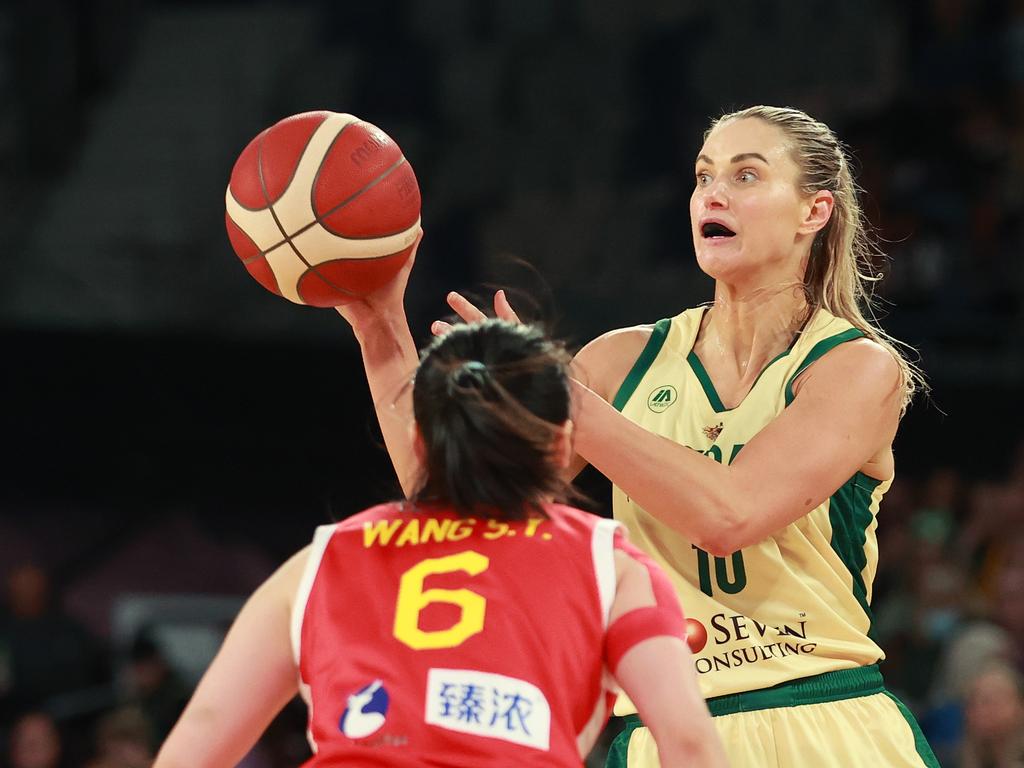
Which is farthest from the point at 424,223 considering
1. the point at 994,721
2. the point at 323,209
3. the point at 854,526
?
the point at 854,526

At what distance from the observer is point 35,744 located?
7426mm

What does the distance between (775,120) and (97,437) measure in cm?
755

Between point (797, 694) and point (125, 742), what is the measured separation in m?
4.83

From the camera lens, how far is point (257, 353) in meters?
9.81

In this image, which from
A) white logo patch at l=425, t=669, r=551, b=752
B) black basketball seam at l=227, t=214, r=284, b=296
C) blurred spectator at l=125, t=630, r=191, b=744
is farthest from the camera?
blurred spectator at l=125, t=630, r=191, b=744

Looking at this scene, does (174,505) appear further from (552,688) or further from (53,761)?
(552,688)

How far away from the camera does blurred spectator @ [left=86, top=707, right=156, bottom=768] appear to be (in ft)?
23.2

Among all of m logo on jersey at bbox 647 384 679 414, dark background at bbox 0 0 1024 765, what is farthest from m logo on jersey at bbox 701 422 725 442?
dark background at bbox 0 0 1024 765

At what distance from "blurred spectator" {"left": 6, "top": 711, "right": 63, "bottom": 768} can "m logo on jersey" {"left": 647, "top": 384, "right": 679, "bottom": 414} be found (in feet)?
16.7

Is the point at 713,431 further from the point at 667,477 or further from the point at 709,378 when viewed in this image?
the point at 667,477

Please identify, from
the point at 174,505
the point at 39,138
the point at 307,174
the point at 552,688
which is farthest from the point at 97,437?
the point at 552,688

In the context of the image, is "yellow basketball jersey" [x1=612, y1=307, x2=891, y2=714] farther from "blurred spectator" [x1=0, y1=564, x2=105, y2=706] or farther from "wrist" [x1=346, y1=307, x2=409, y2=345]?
"blurred spectator" [x1=0, y1=564, x2=105, y2=706]

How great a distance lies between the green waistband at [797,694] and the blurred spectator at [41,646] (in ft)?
20.7

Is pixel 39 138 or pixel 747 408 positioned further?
pixel 39 138
